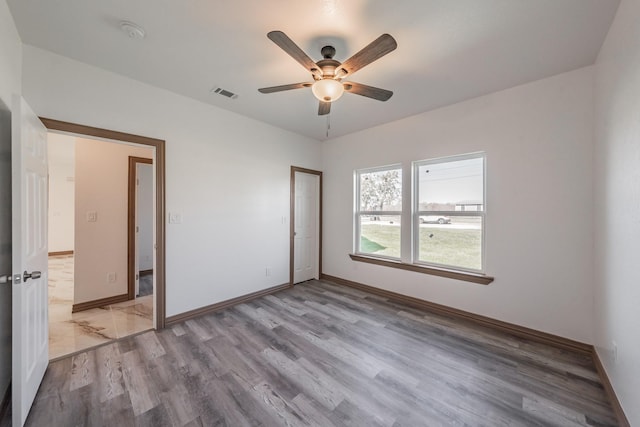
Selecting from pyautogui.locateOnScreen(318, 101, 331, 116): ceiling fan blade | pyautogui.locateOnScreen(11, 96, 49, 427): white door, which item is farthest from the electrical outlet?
pyautogui.locateOnScreen(318, 101, 331, 116): ceiling fan blade

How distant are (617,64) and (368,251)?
3219 mm

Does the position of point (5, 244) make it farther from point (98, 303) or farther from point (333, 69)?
point (333, 69)

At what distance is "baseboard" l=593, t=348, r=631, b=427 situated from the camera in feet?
4.97

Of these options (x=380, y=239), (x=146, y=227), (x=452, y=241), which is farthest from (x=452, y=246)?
(x=146, y=227)

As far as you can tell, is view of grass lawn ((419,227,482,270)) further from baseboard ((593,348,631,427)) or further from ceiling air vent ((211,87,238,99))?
ceiling air vent ((211,87,238,99))

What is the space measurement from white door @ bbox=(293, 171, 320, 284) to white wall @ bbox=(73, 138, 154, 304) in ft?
8.29

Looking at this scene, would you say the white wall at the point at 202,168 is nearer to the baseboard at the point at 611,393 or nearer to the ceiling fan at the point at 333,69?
the ceiling fan at the point at 333,69

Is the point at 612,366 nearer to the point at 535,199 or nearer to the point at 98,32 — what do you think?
the point at 535,199

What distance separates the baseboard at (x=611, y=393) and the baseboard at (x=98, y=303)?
5125 mm

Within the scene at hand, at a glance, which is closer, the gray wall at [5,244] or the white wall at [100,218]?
the gray wall at [5,244]

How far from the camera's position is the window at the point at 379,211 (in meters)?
3.75

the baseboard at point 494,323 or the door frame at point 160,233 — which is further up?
the door frame at point 160,233

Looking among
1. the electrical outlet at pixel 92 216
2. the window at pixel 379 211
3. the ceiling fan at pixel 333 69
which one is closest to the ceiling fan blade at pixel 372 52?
the ceiling fan at pixel 333 69

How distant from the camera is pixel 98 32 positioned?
187cm
